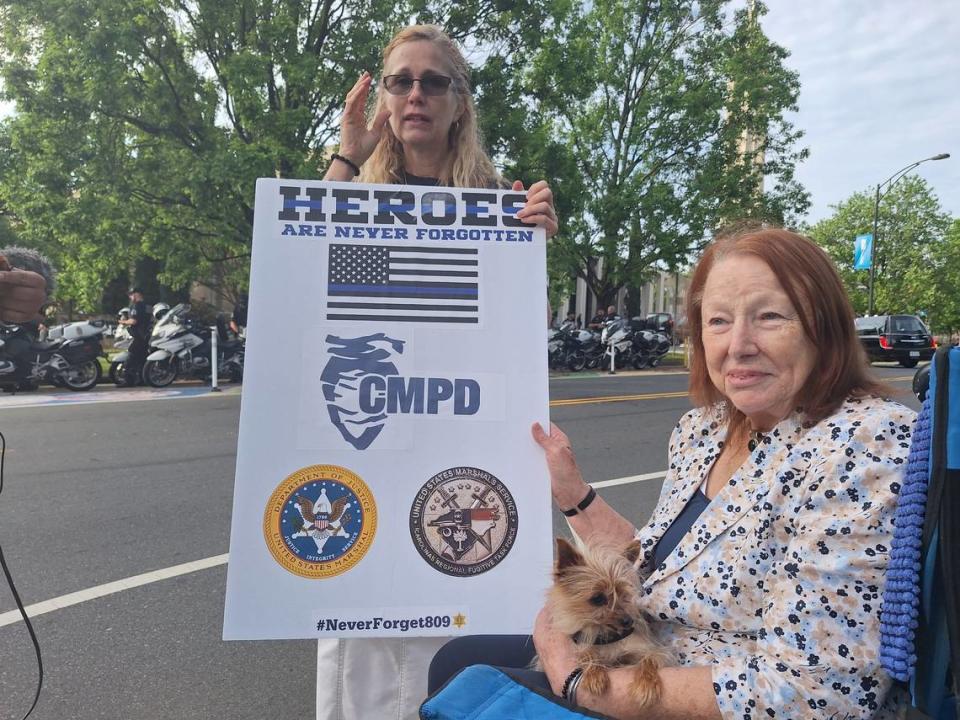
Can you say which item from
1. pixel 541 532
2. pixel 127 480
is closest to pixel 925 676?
pixel 541 532

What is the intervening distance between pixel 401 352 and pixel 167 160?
54.0 ft

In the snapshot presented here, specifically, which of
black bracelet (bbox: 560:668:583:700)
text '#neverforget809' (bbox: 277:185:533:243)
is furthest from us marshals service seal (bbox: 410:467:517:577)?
text '#neverforget809' (bbox: 277:185:533:243)

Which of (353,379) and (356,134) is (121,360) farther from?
(353,379)

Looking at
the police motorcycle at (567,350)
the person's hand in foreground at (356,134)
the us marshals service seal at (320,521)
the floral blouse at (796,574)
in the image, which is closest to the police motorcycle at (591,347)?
the police motorcycle at (567,350)

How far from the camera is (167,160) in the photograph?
1609 cm

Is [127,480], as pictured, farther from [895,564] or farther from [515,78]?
[515,78]

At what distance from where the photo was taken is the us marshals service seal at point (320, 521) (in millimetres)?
1791

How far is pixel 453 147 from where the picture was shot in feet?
7.43

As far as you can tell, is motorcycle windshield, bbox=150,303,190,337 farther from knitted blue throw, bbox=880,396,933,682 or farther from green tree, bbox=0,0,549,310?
knitted blue throw, bbox=880,396,933,682

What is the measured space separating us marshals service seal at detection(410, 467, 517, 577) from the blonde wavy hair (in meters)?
0.90

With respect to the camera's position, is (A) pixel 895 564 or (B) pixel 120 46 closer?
(A) pixel 895 564

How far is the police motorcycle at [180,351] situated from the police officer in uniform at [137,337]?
0.89ft

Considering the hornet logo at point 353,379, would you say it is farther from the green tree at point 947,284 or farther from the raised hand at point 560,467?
the green tree at point 947,284

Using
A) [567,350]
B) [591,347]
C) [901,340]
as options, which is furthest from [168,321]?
[901,340]
